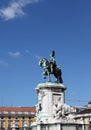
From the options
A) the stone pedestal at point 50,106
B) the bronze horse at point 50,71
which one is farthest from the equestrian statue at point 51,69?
the stone pedestal at point 50,106

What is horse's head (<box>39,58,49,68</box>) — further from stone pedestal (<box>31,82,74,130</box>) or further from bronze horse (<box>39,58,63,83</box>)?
stone pedestal (<box>31,82,74,130</box>)

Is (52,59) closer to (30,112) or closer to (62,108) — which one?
(62,108)

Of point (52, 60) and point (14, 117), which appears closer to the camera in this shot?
point (52, 60)

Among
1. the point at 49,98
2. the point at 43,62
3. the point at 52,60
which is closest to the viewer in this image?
the point at 49,98

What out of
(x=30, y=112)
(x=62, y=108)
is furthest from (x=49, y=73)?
(x=30, y=112)

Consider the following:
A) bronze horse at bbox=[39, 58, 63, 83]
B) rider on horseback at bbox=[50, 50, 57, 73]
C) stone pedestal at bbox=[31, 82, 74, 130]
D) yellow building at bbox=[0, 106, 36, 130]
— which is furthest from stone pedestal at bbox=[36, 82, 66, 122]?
yellow building at bbox=[0, 106, 36, 130]

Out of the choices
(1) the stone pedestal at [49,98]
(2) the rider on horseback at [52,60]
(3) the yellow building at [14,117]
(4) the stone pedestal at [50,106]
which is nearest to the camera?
(4) the stone pedestal at [50,106]

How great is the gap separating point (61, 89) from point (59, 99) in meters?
0.90

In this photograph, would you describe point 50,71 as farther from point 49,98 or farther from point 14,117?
point 14,117

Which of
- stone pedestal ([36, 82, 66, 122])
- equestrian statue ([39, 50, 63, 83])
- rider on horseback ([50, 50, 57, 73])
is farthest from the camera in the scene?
rider on horseback ([50, 50, 57, 73])

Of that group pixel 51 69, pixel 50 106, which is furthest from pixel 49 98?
pixel 51 69

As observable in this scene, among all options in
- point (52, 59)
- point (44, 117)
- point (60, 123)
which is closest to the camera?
point (60, 123)

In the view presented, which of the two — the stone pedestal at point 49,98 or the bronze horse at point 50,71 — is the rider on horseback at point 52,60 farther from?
the stone pedestal at point 49,98

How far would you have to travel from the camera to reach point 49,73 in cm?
3353
